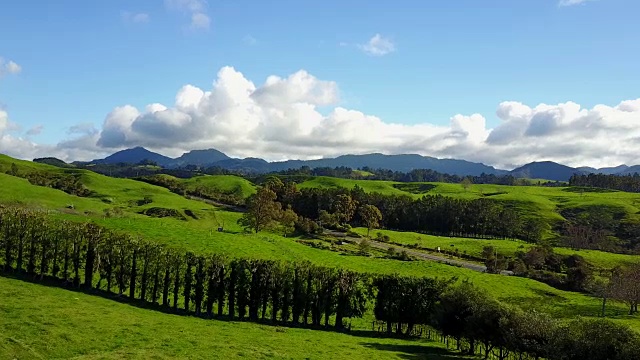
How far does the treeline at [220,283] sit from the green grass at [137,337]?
5.65 m

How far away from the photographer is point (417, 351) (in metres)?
65.3

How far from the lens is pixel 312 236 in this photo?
171750 mm

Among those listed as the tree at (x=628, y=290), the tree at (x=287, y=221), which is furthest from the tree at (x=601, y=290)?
the tree at (x=287, y=221)

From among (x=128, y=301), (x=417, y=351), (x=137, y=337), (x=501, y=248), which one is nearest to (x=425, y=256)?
(x=501, y=248)

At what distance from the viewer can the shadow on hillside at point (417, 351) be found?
61.2 m

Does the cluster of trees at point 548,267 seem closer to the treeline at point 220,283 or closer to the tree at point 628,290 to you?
the tree at point 628,290

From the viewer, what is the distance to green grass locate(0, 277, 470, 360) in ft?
139

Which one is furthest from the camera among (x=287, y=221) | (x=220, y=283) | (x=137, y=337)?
(x=287, y=221)

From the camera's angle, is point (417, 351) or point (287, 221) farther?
point (287, 221)

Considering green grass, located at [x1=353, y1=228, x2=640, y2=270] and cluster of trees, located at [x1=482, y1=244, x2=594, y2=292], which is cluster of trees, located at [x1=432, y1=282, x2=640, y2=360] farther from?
green grass, located at [x1=353, y1=228, x2=640, y2=270]

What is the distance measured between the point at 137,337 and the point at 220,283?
83.7 ft

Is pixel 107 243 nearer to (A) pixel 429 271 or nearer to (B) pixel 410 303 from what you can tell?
(B) pixel 410 303

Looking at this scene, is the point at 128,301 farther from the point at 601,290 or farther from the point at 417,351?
the point at 601,290

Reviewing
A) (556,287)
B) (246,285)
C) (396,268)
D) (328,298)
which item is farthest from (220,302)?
(556,287)
